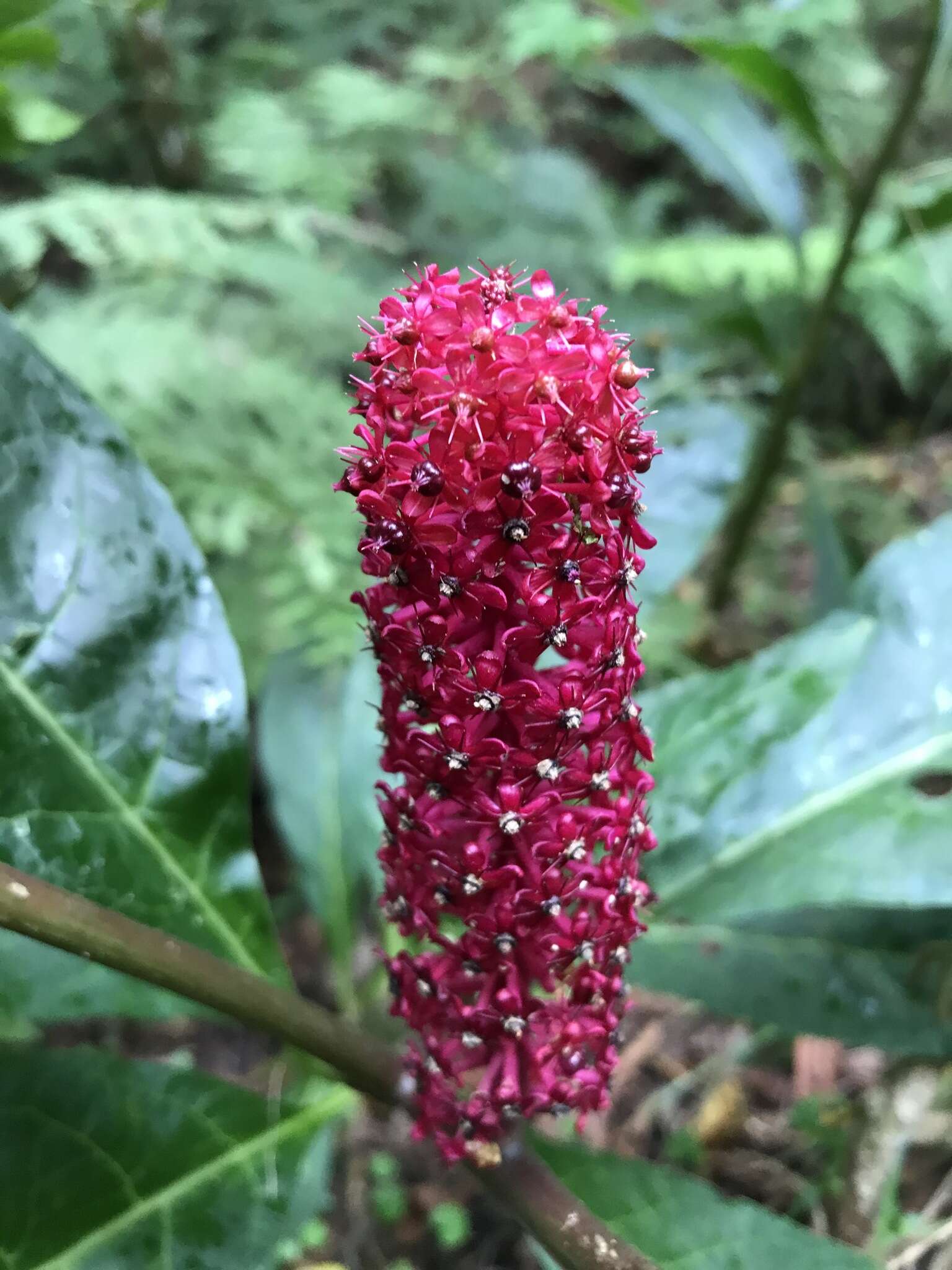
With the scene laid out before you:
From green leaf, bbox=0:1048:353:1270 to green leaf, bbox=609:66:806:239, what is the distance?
239 centimetres

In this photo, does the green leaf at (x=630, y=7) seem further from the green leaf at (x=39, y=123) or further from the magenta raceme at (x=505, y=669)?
the magenta raceme at (x=505, y=669)

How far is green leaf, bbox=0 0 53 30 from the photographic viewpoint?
1141 millimetres

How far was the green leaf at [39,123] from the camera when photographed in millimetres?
1305

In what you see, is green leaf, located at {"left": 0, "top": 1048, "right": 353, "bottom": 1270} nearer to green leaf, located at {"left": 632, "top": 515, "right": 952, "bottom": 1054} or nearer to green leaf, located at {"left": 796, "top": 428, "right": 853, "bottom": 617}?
green leaf, located at {"left": 632, "top": 515, "right": 952, "bottom": 1054}

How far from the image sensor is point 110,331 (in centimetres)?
256

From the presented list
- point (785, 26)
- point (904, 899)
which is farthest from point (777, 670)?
point (785, 26)

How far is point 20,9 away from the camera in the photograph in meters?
1.15

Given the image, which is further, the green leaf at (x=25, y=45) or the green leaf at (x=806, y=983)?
the green leaf at (x=806, y=983)

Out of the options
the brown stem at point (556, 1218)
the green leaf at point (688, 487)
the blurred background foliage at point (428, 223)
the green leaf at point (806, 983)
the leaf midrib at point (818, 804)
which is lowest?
the green leaf at point (806, 983)

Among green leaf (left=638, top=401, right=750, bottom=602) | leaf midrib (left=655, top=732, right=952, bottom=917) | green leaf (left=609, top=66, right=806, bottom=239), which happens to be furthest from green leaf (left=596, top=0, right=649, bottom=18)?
leaf midrib (left=655, top=732, right=952, bottom=917)

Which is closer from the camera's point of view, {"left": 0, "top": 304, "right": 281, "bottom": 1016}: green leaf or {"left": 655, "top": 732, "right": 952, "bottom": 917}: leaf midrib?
{"left": 0, "top": 304, "right": 281, "bottom": 1016}: green leaf

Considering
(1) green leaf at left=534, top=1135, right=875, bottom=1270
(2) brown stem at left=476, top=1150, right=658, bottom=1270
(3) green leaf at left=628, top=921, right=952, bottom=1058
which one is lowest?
(1) green leaf at left=534, top=1135, right=875, bottom=1270

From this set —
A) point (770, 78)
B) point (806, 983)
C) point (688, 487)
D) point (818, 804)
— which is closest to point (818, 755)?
point (818, 804)

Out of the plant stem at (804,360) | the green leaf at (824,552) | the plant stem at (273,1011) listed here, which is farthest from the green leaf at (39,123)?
the green leaf at (824,552)
